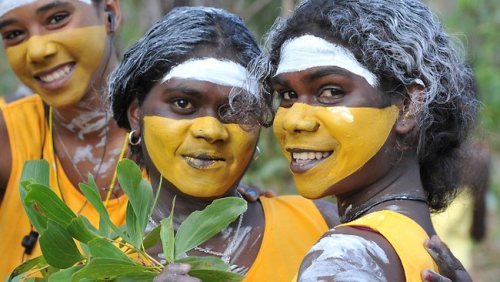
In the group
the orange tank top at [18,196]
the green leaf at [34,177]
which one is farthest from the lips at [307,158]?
the orange tank top at [18,196]

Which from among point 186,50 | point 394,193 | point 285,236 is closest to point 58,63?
point 186,50

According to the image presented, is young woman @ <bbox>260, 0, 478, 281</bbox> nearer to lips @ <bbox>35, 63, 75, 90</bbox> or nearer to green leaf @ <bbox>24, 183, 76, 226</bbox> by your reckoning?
green leaf @ <bbox>24, 183, 76, 226</bbox>

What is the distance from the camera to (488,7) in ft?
28.9

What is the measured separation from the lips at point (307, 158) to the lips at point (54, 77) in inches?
63.5

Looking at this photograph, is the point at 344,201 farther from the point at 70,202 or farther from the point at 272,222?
the point at 70,202

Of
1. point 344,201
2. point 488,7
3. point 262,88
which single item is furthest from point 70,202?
point 488,7

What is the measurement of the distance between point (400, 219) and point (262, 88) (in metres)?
0.75

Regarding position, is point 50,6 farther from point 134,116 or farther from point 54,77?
point 134,116

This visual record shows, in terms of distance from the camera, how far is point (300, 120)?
2.81 metres

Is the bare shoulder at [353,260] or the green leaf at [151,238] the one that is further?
the green leaf at [151,238]

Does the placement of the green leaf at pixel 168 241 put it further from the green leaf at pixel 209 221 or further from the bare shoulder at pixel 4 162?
the bare shoulder at pixel 4 162

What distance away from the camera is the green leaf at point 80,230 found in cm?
272

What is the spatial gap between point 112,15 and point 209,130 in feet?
4.74

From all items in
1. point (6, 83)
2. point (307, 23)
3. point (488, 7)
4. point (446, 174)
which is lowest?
point (6, 83)
